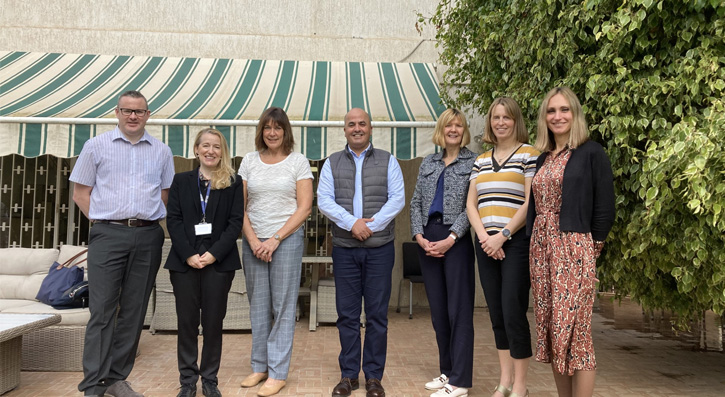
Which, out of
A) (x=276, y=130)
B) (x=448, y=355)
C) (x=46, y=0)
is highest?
(x=46, y=0)

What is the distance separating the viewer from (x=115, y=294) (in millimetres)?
3887

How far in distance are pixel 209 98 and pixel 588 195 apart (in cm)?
501

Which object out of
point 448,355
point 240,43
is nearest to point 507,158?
point 448,355

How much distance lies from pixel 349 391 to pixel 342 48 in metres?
6.26

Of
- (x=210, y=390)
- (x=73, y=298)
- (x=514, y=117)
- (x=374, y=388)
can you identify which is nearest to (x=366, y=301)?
(x=374, y=388)

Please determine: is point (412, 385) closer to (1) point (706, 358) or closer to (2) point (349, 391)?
(2) point (349, 391)

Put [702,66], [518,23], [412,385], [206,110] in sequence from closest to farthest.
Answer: [702,66], [412,385], [518,23], [206,110]

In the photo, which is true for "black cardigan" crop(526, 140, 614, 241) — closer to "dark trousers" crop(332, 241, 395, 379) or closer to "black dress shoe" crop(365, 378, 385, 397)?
"dark trousers" crop(332, 241, 395, 379)

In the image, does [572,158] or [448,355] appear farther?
[448,355]

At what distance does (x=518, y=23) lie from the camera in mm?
5121

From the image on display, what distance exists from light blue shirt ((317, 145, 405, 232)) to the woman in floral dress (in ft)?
3.93

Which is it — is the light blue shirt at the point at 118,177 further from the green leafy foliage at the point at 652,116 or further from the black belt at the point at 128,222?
the green leafy foliage at the point at 652,116

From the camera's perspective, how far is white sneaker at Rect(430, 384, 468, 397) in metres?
4.07

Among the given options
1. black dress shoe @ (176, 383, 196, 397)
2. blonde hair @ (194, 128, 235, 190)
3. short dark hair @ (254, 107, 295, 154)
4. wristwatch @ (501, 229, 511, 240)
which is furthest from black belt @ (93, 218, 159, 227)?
wristwatch @ (501, 229, 511, 240)
